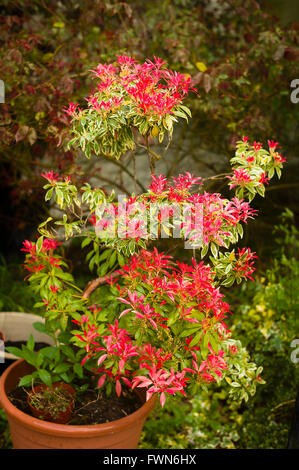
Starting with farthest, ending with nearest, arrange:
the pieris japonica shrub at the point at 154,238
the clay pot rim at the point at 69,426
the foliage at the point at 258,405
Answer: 1. the foliage at the point at 258,405
2. the clay pot rim at the point at 69,426
3. the pieris japonica shrub at the point at 154,238

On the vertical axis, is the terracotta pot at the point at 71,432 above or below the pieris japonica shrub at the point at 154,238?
below

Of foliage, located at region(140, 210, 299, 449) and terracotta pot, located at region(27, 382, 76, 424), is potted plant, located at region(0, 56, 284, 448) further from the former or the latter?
foliage, located at region(140, 210, 299, 449)

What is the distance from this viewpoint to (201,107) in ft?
6.90

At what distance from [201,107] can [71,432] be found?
1.45 metres

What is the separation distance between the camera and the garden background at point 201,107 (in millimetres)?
1894

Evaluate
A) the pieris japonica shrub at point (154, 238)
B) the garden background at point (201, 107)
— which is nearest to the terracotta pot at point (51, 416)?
the pieris japonica shrub at point (154, 238)

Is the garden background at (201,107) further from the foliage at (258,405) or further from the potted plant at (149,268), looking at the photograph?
the potted plant at (149,268)

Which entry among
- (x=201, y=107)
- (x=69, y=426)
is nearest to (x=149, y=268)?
(x=69, y=426)

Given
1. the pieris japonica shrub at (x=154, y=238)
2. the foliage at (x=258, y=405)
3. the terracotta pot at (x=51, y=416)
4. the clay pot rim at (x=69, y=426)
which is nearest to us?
the pieris japonica shrub at (x=154, y=238)

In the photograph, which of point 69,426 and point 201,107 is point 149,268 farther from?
point 201,107

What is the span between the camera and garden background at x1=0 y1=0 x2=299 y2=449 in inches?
74.5

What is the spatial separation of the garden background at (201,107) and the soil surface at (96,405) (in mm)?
431
